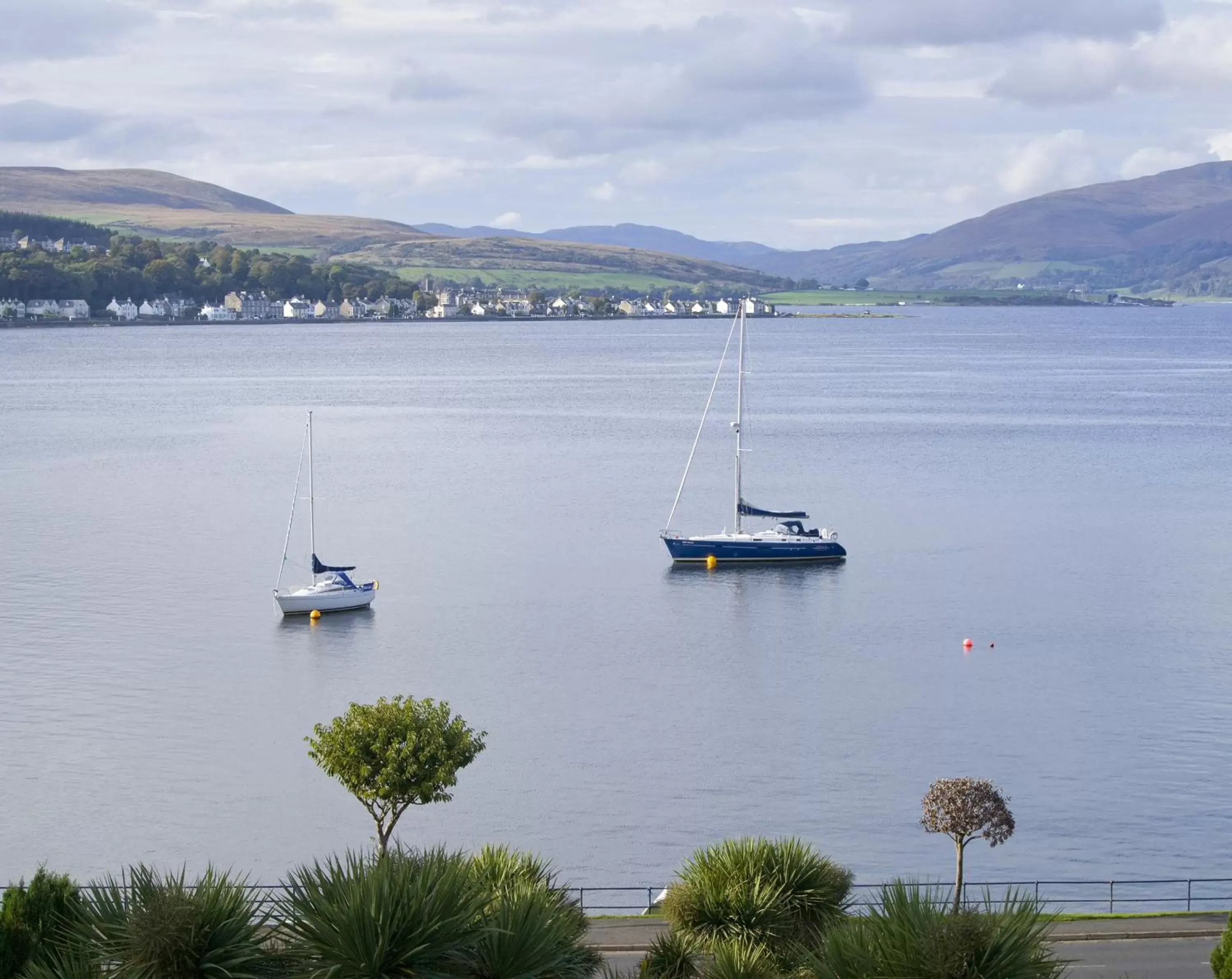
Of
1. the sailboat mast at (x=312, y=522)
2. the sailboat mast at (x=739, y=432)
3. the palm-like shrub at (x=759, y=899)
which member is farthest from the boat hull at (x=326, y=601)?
the palm-like shrub at (x=759, y=899)

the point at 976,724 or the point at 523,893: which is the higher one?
the point at 523,893

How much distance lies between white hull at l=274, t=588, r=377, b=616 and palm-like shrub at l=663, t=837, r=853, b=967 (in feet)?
115

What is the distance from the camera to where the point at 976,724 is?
37.4 metres

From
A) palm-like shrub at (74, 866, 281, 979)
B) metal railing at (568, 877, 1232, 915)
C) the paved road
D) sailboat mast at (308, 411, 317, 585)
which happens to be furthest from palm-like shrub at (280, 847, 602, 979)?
sailboat mast at (308, 411, 317, 585)

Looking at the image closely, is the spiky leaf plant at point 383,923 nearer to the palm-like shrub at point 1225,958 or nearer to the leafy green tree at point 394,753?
the palm-like shrub at point 1225,958

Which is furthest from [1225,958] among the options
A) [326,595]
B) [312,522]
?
[312,522]

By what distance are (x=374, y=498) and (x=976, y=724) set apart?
39.7 meters

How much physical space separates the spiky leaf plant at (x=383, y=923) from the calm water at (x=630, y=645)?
1715cm

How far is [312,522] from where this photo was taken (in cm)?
5509

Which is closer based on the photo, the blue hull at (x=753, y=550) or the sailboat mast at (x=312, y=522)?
the sailboat mast at (x=312, y=522)

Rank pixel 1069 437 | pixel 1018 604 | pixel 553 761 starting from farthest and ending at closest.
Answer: pixel 1069 437, pixel 1018 604, pixel 553 761

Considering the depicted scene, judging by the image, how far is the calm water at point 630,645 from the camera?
3123cm

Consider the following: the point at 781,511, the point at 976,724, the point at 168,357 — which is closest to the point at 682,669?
the point at 976,724

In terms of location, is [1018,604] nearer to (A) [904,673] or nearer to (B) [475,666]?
(A) [904,673]
